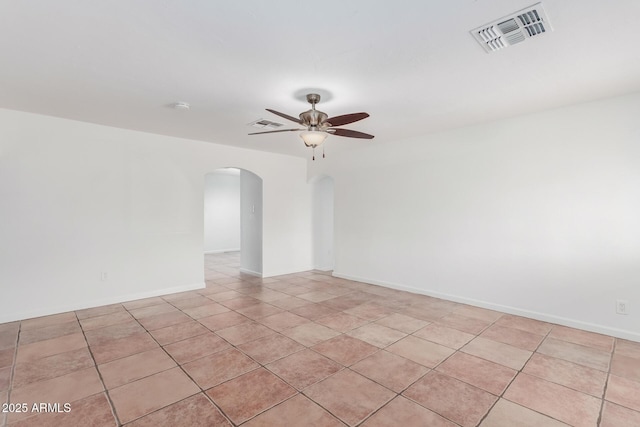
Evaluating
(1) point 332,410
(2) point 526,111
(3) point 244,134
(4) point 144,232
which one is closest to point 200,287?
(4) point 144,232

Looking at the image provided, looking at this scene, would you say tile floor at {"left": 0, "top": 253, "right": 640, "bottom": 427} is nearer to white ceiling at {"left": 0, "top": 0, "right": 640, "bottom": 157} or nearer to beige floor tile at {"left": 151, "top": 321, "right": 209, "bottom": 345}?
beige floor tile at {"left": 151, "top": 321, "right": 209, "bottom": 345}

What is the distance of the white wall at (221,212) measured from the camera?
34.4 feet

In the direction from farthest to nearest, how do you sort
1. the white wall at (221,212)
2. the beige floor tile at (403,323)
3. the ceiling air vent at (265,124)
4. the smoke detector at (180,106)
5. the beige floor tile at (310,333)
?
the white wall at (221,212) < the ceiling air vent at (265,124) < the beige floor tile at (403,323) < the smoke detector at (180,106) < the beige floor tile at (310,333)

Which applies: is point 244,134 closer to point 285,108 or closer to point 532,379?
point 285,108

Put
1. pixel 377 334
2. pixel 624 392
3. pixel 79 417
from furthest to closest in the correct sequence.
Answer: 1. pixel 377 334
2. pixel 624 392
3. pixel 79 417

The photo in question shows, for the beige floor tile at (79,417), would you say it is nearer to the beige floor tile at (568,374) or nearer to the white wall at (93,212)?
the white wall at (93,212)

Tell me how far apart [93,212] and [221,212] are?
624cm

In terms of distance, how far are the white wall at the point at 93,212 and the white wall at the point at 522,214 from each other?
11.3ft

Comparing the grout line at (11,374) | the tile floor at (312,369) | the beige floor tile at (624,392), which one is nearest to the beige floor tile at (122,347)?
the tile floor at (312,369)

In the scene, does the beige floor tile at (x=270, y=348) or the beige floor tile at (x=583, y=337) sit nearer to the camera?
the beige floor tile at (x=270, y=348)

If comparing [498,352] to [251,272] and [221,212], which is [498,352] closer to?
[251,272]

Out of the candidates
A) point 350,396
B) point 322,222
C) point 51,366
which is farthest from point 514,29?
point 322,222

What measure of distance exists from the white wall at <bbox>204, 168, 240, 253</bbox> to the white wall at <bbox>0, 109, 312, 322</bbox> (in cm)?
490

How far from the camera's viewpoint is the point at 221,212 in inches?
425
